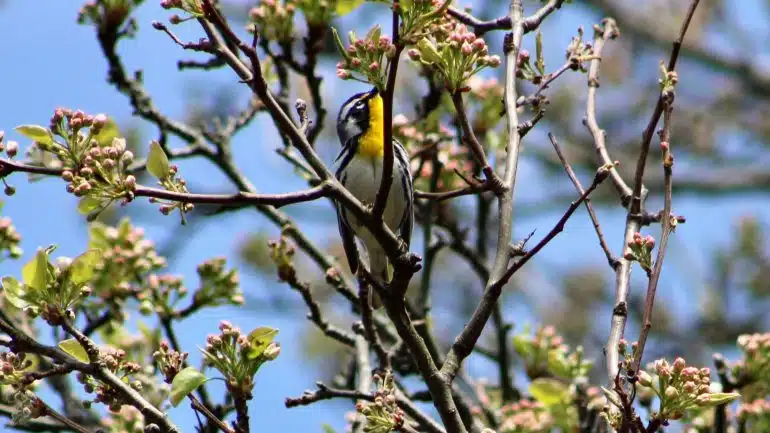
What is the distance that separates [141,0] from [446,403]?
7.67ft

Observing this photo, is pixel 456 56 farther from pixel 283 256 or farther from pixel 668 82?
pixel 283 256

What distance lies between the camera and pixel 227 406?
344cm

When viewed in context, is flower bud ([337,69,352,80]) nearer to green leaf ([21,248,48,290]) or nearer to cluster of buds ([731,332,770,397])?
green leaf ([21,248,48,290])

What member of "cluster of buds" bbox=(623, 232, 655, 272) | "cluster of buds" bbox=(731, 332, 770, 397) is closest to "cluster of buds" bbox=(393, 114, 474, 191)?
"cluster of buds" bbox=(731, 332, 770, 397)

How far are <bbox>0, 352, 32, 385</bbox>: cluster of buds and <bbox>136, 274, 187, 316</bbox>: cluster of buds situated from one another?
136cm

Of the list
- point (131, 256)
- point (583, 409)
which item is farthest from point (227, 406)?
point (583, 409)

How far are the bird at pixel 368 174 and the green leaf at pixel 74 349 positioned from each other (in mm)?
1132

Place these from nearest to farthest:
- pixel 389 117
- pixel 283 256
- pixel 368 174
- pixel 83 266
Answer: pixel 389 117, pixel 83 266, pixel 283 256, pixel 368 174

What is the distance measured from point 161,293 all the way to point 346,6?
1162 millimetres

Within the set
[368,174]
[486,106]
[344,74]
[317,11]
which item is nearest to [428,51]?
[344,74]

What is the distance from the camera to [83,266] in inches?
88.2

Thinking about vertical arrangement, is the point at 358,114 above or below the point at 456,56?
above

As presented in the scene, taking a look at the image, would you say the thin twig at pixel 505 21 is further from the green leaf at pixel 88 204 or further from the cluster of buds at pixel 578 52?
the green leaf at pixel 88 204

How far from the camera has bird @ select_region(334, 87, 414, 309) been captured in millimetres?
3434
